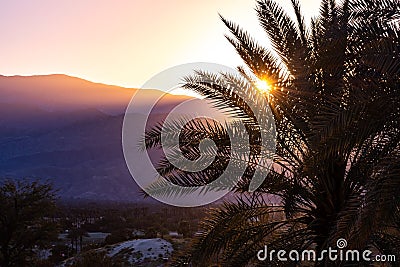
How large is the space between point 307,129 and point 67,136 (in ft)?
451

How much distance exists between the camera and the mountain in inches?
4247

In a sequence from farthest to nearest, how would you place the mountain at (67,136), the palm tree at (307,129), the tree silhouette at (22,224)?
the mountain at (67,136) < the tree silhouette at (22,224) < the palm tree at (307,129)

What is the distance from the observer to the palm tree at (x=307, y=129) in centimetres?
660

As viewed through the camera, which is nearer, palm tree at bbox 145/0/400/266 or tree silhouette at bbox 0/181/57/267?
palm tree at bbox 145/0/400/266

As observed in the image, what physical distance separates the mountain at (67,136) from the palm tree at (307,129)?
186ft

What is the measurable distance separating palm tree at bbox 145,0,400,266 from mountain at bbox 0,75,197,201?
56587 millimetres

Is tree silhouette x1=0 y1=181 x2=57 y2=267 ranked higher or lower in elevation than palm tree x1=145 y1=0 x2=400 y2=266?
lower

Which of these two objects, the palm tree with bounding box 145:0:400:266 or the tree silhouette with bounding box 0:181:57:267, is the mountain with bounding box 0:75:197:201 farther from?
the palm tree with bounding box 145:0:400:266

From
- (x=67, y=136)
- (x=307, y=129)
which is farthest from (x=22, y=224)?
(x=67, y=136)

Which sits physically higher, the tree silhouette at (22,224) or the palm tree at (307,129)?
the palm tree at (307,129)

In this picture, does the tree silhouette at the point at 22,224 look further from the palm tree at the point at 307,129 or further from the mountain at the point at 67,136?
the mountain at the point at 67,136

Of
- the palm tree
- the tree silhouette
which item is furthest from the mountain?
the palm tree

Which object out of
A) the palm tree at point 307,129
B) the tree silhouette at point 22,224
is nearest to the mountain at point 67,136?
the tree silhouette at point 22,224

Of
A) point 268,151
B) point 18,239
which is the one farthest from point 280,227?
point 18,239
